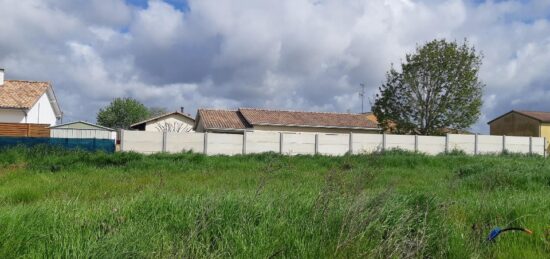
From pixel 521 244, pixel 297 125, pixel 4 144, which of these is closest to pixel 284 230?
pixel 521 244

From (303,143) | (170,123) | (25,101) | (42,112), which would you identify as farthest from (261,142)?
(170,123)

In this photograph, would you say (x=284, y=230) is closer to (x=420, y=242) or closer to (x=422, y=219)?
(x=420, y=242)

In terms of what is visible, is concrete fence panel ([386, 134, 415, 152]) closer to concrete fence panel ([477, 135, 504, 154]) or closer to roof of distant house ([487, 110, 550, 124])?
concrete fence panel ([477, 135, 504, 154])

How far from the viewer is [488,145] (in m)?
30.6

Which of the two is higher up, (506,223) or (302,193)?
(302,193)

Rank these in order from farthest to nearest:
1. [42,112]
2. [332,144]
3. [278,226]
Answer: [42,112] < [332,144] < [278,226]

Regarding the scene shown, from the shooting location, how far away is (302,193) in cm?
565

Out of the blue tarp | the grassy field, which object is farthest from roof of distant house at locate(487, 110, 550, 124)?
the grassy field

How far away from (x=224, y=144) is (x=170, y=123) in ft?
99.7

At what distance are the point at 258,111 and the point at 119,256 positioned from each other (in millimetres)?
40022

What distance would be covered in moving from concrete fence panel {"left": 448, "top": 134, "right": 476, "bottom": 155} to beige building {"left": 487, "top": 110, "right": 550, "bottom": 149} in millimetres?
18829

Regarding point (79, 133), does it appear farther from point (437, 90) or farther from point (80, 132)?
point (437, 90)

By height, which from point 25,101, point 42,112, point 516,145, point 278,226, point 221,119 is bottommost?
point 278,226

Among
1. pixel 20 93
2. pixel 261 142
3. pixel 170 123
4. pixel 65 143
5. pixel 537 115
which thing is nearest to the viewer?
pixel 65 143
